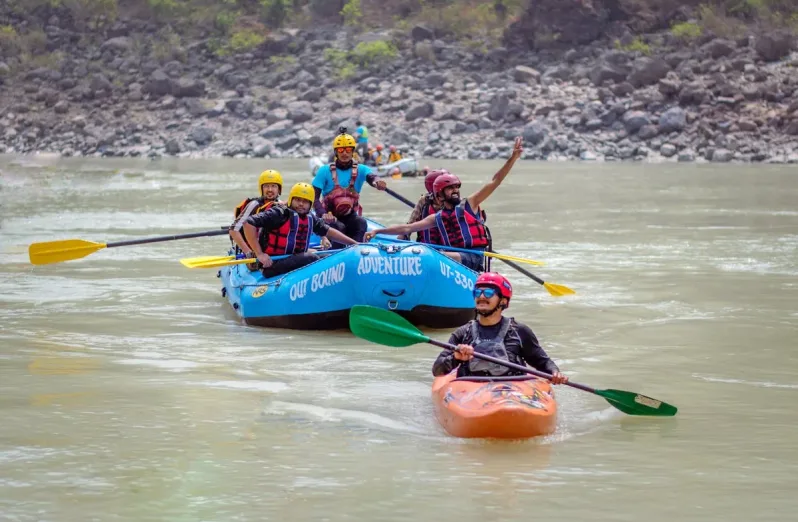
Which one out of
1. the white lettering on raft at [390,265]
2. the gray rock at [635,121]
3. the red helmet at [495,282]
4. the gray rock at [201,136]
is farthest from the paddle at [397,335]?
the gray rock at [201,136]

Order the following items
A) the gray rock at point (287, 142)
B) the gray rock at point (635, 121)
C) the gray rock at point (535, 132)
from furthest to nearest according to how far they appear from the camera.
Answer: the gray rock at point (287, 142), the gray rock at point (535, 132), the gray rock at point (635, 121)

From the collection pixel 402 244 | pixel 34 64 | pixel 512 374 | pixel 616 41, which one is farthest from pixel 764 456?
pixel 34 64

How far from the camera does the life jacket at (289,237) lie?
33.8 ft

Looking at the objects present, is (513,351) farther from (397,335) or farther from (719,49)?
(719,49)

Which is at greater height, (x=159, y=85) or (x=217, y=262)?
(x=159, y=85)

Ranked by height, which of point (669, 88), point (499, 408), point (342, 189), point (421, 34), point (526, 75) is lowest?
point (499, 408)

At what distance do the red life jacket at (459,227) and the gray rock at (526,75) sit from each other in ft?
122

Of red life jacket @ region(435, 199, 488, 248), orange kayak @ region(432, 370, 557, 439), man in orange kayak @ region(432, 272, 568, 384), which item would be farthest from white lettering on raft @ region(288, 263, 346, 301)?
orange kayak @ region(432, 370, 557, 439)

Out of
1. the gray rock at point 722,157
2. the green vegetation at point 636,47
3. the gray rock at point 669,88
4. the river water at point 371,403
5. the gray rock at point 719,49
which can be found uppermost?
the green vegetation at point 636,47

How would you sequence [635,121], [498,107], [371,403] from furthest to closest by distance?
[498,107] → [635,121] → [371,403]

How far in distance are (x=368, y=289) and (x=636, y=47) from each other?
1616 inches

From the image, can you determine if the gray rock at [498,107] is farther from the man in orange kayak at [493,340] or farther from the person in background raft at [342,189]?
the man in orange kayak at [493,340]

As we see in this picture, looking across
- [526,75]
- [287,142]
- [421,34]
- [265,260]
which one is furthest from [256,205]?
[421,34]

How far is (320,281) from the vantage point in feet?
32.2
